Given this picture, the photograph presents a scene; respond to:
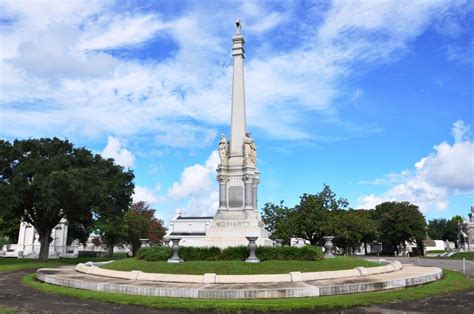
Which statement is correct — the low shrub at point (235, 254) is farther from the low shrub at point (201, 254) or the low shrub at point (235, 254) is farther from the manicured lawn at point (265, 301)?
the manicured lawn at point (265, 301)

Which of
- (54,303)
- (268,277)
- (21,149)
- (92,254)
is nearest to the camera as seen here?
(54,303)

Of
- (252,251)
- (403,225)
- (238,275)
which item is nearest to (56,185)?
(252,251)

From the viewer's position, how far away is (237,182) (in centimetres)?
2900

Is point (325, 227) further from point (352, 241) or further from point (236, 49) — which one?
point (236, 49)

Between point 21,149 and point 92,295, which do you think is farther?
point 21,149

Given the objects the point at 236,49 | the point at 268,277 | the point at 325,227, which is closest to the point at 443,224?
the point at 325,227

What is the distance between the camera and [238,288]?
15688 mm

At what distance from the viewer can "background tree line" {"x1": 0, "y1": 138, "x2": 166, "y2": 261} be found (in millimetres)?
34250

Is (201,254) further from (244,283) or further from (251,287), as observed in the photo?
(251,287)

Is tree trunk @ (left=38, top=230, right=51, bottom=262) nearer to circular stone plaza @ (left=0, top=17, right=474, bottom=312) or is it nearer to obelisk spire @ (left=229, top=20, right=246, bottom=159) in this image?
circular stone plaza @ (left=0, top=17, right=474, bottom=312)

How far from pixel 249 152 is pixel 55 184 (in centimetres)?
1619

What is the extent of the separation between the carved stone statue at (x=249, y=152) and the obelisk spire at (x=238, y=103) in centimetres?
47

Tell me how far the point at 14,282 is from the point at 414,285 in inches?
761

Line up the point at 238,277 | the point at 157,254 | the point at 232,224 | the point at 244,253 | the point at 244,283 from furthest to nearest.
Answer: the point at 232,224
the point at 157,254
the point at 244,253
the point at 238,277
the point at 244,283
